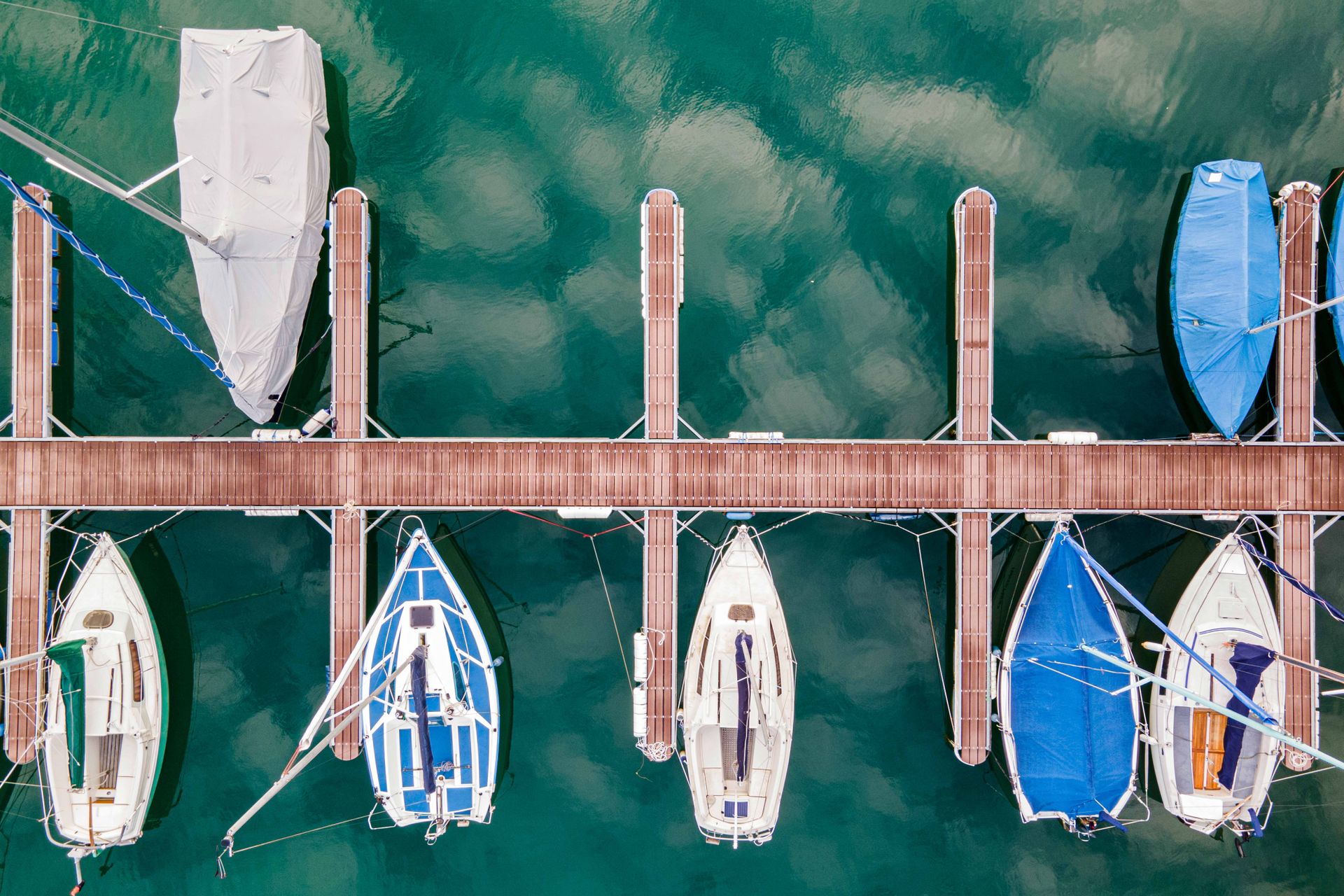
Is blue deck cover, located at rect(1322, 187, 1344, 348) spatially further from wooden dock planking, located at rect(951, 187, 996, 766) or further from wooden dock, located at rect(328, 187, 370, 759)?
wooden dock, located at rect(328, 187, 370, 759)

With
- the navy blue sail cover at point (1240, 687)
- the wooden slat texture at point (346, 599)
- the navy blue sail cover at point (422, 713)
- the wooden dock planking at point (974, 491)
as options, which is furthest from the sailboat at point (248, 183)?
the navy blue sail cover at point (1240, 687)

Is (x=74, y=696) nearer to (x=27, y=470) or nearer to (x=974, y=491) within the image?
(x=27, y=470)

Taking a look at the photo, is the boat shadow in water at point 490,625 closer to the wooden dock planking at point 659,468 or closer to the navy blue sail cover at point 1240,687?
the wooden dock planking at point 659,468

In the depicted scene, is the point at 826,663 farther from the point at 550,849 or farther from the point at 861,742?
the point at 550,849

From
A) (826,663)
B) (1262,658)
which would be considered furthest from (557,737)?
(1262,658)

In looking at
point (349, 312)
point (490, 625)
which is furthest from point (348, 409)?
point (490, 625)

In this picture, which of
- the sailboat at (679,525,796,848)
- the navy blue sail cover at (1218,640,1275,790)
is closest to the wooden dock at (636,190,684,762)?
the sailboat at (679,525,796,848)

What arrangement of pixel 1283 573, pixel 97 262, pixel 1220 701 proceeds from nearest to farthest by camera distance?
pixel 97 262
pixel 1283 573
pixel 1220 701
